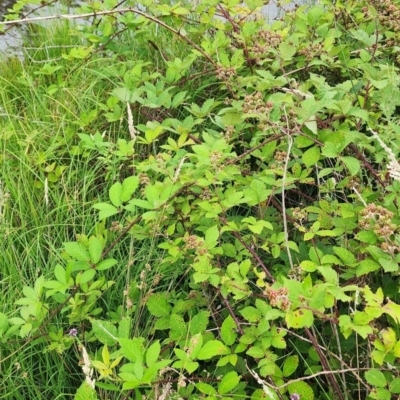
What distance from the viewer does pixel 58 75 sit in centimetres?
241

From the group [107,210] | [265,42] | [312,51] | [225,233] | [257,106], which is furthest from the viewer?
[265,42]

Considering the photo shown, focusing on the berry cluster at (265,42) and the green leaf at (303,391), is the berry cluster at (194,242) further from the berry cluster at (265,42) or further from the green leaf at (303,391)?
the berry cluster at (265,42)

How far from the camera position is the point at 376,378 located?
1.01 metres

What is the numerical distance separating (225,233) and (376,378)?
0.69 metres

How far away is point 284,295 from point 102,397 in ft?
2.03

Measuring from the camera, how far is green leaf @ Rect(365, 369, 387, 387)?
100 cm

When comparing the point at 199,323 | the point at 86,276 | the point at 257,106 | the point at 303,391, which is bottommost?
the point at 303,391

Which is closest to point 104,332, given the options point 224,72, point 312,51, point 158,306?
point 158,306

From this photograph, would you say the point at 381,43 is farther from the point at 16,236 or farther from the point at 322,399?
the point at 16,236

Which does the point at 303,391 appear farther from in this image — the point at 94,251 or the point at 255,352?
the point at 94,251

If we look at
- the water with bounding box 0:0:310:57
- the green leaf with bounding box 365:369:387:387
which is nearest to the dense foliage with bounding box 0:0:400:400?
the green leaf with bounding box 365:369:387:387

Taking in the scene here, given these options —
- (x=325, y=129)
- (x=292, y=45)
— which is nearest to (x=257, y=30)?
(x=292, y=45)

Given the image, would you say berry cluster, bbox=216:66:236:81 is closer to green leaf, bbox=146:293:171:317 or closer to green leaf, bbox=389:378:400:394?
green leaf, bbox=146:293:171:317

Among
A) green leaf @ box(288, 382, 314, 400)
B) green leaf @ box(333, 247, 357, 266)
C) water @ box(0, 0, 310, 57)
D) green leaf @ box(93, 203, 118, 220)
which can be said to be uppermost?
water @ box(0, 0, 310, 57)
